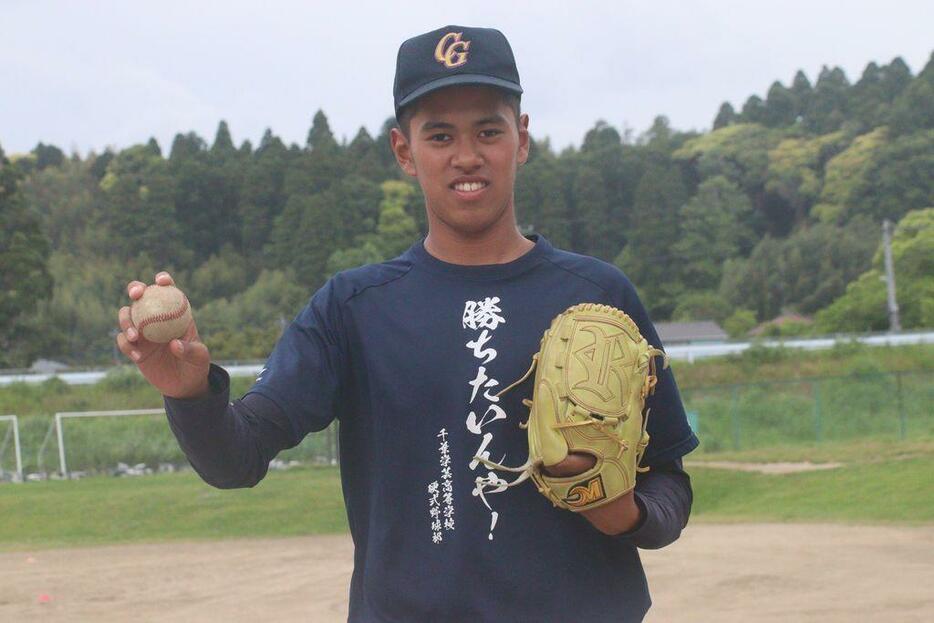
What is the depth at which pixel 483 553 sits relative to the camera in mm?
2328

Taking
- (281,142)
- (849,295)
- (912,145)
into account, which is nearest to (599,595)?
(849,295)

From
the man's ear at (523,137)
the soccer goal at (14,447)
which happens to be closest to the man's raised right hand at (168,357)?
the man's ear at (523,137)

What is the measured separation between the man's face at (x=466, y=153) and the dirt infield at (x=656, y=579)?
20.8 feet

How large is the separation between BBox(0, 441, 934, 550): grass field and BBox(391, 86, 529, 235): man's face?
1163 cm

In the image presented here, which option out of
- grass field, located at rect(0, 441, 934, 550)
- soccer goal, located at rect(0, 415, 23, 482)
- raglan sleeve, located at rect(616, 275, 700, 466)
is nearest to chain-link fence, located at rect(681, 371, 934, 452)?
grass field, located at rect(0, 441, 934, 550)

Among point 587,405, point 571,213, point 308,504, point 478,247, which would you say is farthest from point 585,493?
point 571,213

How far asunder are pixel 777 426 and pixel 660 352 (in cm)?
2349

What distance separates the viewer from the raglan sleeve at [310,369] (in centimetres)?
243

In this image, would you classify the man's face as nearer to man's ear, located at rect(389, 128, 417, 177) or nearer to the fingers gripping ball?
man's ear, located at rect(389, 128, 417, 177)

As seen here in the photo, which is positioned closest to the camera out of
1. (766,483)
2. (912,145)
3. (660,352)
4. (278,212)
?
(660,352)

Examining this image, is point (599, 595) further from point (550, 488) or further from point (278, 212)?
point (278, 212)

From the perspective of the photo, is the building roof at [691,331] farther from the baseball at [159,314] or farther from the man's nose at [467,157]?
the baseball at [159,314]

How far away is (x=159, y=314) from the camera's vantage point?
2.07 m

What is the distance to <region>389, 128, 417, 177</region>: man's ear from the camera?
264 cm
